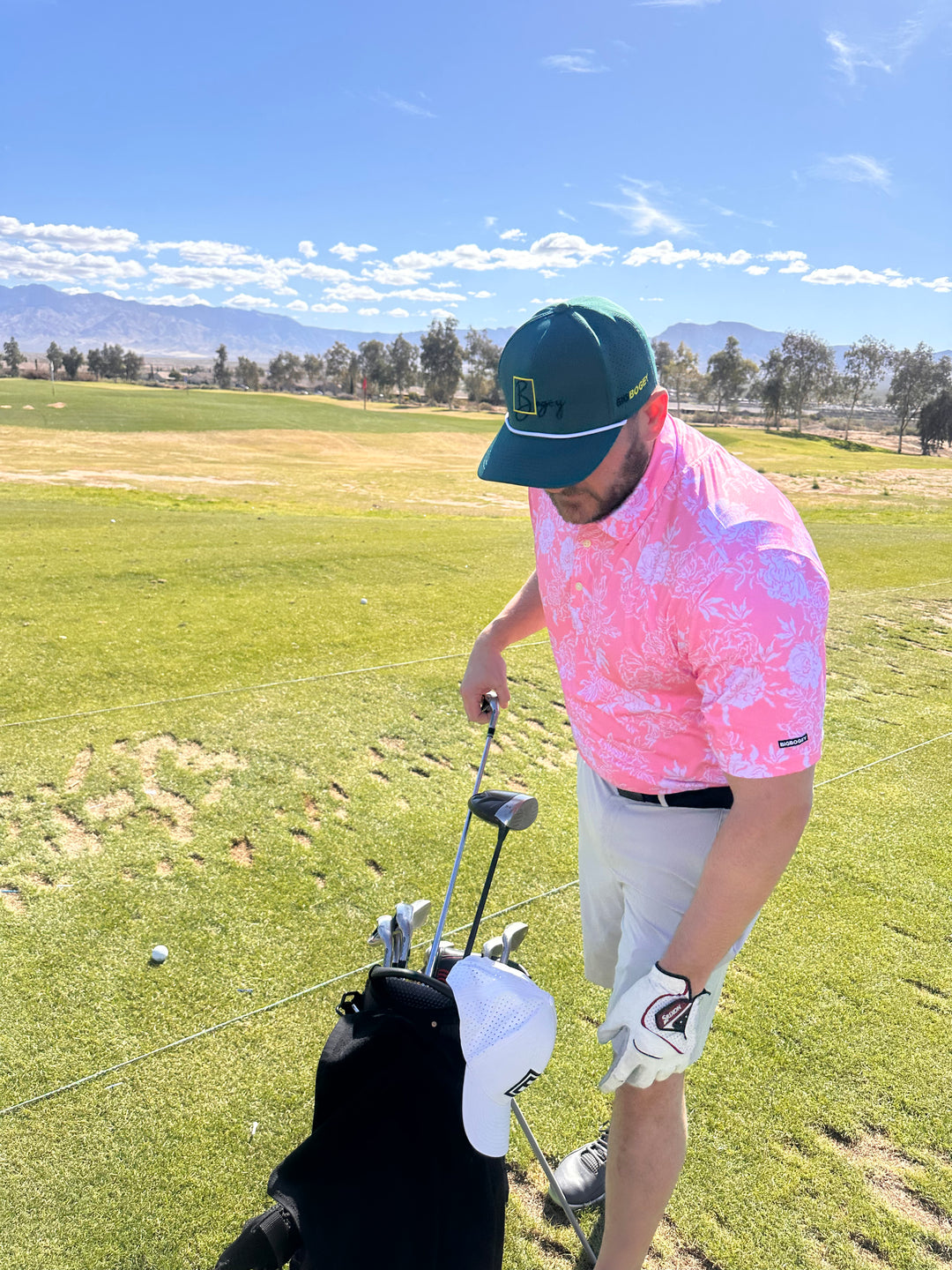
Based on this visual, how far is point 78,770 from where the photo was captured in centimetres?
425

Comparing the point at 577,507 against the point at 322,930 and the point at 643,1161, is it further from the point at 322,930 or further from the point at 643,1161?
the point at 322,930

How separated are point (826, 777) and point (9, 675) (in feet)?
16.7

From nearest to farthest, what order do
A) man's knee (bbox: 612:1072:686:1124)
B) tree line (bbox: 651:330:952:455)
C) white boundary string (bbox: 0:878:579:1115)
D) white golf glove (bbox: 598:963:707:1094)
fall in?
white golf glove (bbox: 598:963:707:1094), man's knee (bbox: 612:1072:686:1124), white boundary string (bbox: 0:878:579:1115), tree line (bbox: 651:330:952:455)

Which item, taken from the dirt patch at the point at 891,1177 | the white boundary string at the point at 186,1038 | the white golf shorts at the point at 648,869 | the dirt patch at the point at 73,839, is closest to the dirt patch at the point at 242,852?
the dirt patch at the point at 73,839

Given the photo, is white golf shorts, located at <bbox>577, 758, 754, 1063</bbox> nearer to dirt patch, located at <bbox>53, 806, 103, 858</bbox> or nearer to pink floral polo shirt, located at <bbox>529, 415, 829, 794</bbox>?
pink floral polo shirt, located at <bbox>529, 415, 829, 794</bbox>

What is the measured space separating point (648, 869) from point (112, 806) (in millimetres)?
2976

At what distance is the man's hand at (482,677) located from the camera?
8.30ft

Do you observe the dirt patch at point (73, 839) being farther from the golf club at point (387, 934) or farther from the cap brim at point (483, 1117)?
the cap brim at point (483, 1117)

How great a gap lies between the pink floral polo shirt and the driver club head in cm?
20

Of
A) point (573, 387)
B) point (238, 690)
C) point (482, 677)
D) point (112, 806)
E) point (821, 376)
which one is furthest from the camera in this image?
point (821, 376)

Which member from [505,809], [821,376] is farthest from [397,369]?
[505,809]

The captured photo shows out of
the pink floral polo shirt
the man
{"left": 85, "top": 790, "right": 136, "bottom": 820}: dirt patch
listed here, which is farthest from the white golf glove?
{"left": 85, "top": 790, "right": 136, "bottom": 820}: dirt patch

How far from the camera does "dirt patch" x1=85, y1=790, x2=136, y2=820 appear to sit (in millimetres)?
3891

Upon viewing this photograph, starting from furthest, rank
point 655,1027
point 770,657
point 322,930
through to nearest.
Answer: point 322,930 < point 655,1027 < point 770,657
